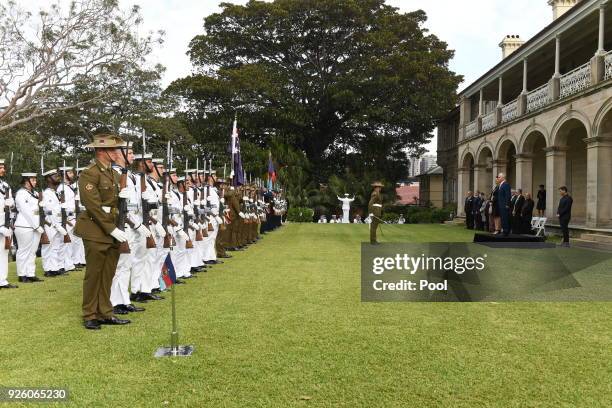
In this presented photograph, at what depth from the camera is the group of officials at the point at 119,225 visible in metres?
6.26

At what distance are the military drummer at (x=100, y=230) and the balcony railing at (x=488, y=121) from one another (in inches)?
906

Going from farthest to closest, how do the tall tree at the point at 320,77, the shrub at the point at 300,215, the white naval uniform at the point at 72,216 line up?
the tall tree at the point at 320,77
the shrub at the point at 300,215
the white naval uniform at the point at 72,216

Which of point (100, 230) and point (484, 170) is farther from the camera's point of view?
point (484, 170)

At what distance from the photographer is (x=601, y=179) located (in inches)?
664

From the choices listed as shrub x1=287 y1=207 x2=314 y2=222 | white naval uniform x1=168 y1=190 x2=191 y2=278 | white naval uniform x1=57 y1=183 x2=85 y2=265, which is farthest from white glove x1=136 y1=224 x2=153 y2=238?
shrub x1=287 y1=207 x2=314 y2=222

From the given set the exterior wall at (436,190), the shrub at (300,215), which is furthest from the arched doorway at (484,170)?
the exterior wall at (436,190)

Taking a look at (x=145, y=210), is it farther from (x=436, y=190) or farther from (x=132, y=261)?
(x=436, y=190)

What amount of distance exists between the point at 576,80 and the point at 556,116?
58.7 inches

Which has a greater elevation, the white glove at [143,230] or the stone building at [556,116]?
the stone building at [556,116]

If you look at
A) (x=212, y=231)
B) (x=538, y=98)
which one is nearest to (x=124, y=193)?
(x=212, y=231)

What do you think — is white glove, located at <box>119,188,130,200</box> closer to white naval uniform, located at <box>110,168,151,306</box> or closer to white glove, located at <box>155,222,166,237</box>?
white naval uniform, located at <box>110,168,151,306</box>

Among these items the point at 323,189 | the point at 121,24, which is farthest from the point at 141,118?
the point at 323,189

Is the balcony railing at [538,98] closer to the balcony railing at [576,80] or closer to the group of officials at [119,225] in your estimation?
the balcony railing at [576,80]

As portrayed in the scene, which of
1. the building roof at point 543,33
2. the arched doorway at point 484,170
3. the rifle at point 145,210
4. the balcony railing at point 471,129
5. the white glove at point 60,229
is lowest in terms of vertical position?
the white glove at point 60,229
